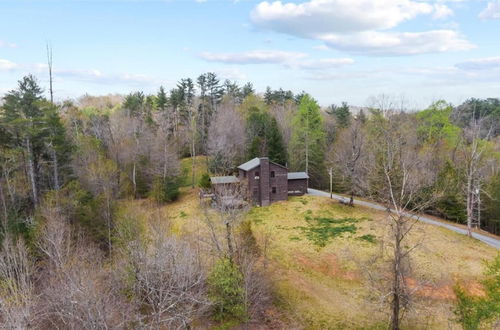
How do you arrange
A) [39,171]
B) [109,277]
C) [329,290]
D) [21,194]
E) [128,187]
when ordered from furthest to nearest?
1. [128,187]
2. [39,171]
3. [21,194]
4. [329,290]
5. [109,277]

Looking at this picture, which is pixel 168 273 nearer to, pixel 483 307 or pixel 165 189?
pixel 483 307

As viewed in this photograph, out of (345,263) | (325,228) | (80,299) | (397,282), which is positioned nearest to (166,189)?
(325,228)

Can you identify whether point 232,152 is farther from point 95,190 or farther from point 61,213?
point 61,213

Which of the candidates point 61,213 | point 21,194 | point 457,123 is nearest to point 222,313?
point 61,213

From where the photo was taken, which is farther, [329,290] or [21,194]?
[21,194]

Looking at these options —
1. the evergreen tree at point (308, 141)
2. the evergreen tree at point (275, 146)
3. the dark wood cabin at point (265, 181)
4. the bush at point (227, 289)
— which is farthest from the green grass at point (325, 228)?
the evergreen tree at point (308, 141)

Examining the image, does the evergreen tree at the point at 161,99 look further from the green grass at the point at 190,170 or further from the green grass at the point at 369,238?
the green grass at the point at 369,238

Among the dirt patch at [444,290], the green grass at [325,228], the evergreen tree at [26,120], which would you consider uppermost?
the evergreen tree at [26,120]
